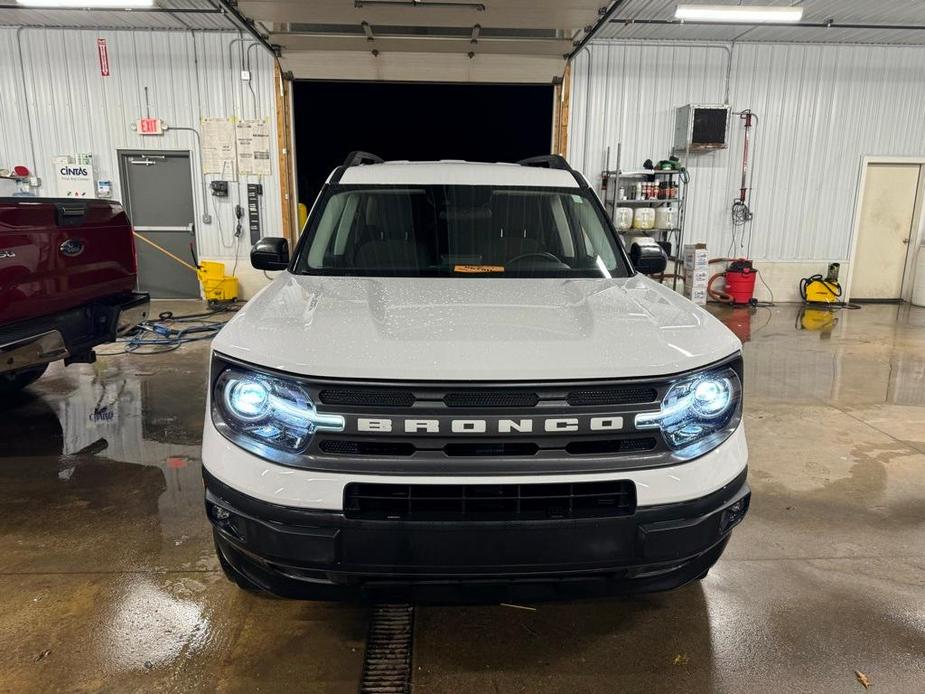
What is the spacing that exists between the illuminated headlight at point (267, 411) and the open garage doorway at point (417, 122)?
9670 mm

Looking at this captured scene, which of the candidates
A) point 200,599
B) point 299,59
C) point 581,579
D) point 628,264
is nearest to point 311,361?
point 581,579

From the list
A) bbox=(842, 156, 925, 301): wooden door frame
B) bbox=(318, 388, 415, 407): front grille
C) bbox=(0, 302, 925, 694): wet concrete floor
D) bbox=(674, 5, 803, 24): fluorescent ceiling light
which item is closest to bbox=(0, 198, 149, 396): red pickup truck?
bbox=(0, 302, 925, 694): wet concrete floor

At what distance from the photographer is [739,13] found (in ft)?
26.4

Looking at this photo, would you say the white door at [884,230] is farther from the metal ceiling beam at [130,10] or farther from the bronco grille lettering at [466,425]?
the bronco grille lettering at [466,425]

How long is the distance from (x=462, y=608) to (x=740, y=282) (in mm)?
9067

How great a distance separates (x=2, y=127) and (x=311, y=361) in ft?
35.3

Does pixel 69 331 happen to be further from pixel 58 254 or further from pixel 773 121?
pixel 773 121

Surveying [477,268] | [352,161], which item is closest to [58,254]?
[352,161]

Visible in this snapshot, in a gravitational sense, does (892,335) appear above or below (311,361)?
below

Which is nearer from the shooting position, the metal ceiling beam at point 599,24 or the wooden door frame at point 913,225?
the metal ceiling beam at point 599,24

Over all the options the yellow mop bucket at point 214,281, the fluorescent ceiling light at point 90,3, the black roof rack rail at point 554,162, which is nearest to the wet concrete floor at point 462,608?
the black roof rack rail at point 554,162

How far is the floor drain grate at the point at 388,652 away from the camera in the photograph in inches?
80.4

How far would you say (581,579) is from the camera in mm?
1763

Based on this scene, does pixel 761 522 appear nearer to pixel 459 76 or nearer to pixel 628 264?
pixel 628 264
